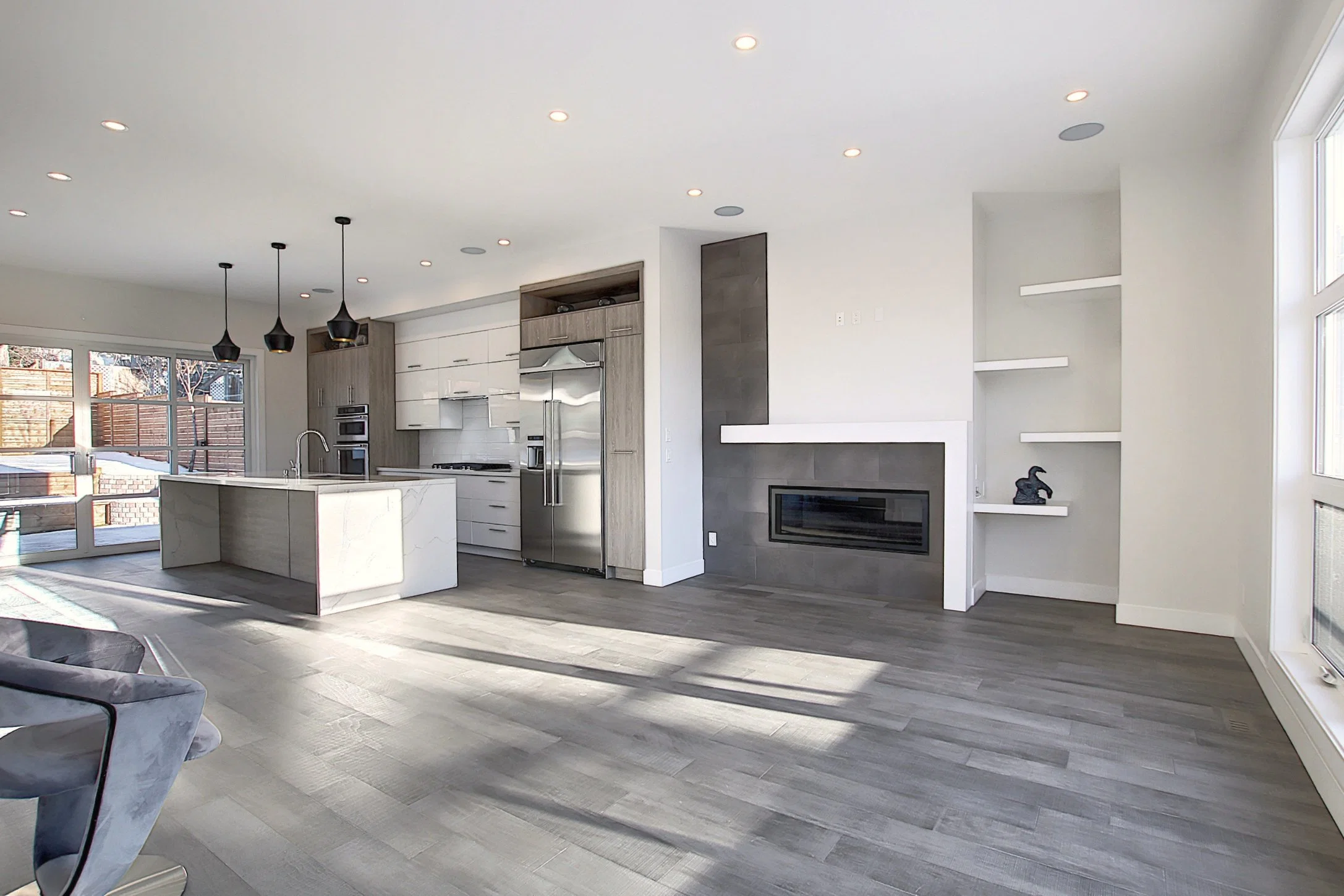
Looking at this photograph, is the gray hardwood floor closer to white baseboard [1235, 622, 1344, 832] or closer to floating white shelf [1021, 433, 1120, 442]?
white baseboard [1235, 622, 1344, 832]

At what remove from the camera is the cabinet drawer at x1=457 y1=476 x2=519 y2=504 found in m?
6.49

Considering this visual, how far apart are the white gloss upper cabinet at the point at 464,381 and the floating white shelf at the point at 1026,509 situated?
15.3 feet

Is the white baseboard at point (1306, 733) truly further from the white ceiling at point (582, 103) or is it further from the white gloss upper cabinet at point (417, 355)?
the white gloss upper cabinet at point (417, 355)

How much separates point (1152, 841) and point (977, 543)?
3.09 metres

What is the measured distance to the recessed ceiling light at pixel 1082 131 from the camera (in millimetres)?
3582

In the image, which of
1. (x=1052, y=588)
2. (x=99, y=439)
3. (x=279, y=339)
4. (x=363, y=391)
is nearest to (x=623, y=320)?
(x=279, y=339)

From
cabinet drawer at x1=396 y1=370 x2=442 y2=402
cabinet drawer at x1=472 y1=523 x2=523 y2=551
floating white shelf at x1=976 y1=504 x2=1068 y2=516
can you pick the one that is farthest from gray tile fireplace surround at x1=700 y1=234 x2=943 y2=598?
cabinet drawer at x1=396 y1=370 x2=442 y2=402

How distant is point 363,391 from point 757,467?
4651 millimetres

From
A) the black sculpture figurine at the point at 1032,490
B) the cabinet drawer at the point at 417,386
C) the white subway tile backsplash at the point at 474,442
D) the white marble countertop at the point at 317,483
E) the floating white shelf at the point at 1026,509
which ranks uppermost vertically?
the cabinet drawer at the point at 417,386

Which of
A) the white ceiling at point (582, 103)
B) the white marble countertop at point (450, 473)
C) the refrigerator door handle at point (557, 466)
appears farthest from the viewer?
the white marble countertop at point (450, 473)

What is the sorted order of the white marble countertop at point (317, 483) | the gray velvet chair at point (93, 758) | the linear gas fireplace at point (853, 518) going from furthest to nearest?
the linear gas fireplace at point (853, 518), the white marble countertop at point (317, 483), the gray velvet chair at point (93, 758)

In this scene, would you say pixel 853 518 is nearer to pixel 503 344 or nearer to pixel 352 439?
pixel 503 344

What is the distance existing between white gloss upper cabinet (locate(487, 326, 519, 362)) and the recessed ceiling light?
468 centimetres

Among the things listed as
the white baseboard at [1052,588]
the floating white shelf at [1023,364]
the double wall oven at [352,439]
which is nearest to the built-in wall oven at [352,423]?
the double wall oven at [352,439]
